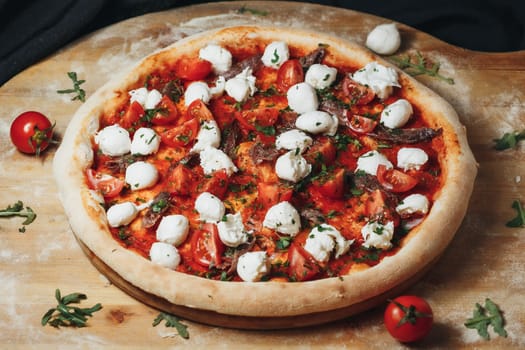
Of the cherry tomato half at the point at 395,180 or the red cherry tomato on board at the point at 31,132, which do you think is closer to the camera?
the cherry tomato half at the point at 395,180

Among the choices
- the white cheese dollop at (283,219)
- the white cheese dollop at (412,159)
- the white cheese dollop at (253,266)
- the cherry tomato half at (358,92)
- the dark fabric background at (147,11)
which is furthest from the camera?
the dark fabric background at (147,11)

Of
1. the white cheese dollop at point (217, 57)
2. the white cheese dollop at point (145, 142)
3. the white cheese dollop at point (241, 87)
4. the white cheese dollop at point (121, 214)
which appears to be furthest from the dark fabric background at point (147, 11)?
the white cheese dollop at point (121, 214)

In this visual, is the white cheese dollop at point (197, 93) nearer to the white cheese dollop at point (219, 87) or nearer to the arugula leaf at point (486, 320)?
the white cheese dollop at point (219, 87)

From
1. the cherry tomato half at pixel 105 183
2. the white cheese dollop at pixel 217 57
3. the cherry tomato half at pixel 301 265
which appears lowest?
the cherry tomato half at pixel 301 265

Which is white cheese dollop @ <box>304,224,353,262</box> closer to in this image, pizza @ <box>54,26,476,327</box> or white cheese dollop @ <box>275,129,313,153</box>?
pizza @ <box>54,26,476,327</box>

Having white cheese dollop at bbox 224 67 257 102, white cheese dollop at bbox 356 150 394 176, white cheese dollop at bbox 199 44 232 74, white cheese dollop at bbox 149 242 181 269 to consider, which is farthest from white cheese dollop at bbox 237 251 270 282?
white cheese dollop at bbox 199 44 232 74
